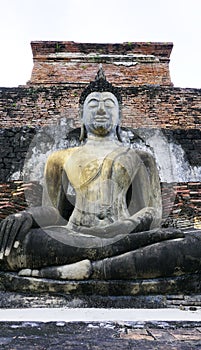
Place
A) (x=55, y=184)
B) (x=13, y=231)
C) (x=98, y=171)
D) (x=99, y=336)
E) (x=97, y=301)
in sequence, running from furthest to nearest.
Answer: (x=55, y=184)
(x=98, y=171)
(x=13, y=231)
(x=97, y=301)
(x=99, y=336)

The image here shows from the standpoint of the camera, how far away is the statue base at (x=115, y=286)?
2.58m

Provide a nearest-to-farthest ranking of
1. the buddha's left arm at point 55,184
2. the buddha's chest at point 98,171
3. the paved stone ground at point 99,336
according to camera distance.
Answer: the paved stone ground at point 99,336, the buddha's chest at point 98,171, the buddha's left arm at point 55,184

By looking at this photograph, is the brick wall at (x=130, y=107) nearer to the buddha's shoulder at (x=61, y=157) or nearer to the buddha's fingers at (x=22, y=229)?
the buddha's shoulder at (x=61, y=157)

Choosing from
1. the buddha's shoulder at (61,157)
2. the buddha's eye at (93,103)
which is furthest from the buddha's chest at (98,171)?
the buddha's eye at (93,103)

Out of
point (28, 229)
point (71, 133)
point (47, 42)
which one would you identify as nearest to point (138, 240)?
point (28, 229)

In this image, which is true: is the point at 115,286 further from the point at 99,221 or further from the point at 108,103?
the point at 108,103

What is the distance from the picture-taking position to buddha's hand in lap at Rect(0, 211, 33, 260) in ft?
9.10

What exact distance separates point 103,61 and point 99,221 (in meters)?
6.61

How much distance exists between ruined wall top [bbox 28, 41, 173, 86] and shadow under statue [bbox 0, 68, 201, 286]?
16.9 feet

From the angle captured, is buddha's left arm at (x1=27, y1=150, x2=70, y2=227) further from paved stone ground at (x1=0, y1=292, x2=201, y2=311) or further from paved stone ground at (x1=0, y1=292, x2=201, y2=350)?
paved stone ground at (x1=0, y1=292, x2=201, y2=350)

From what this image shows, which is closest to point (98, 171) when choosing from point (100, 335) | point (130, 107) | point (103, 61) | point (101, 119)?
point (101, 119)

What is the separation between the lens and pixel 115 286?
2.59 meters

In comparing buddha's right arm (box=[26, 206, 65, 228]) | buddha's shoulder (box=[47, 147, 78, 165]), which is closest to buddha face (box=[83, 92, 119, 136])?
buddha's shoulder (box=[47, 147, 78, 165])

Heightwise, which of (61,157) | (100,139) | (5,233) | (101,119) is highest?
(101,119)
